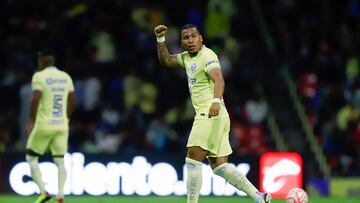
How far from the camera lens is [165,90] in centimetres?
2588

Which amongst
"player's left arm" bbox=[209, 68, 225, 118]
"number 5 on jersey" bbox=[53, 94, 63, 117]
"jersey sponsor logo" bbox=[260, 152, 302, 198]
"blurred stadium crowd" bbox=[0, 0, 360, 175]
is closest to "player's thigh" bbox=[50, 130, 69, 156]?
"number 5 on jersey" bbox=[53, 94, 63, 117]

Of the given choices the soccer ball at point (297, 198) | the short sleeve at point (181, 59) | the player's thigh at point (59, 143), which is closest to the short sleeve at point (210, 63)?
the short sleeve at point (181, 59)

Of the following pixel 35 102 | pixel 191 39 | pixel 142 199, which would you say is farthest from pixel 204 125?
pixel 142 199

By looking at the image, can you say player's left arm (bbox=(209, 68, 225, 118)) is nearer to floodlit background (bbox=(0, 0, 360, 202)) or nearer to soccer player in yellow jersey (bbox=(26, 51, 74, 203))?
soccer player in yellow jersey (bbox=(26, 51, 74, 203))

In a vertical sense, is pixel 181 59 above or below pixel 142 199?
above

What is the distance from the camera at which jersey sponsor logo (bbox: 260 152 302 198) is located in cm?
2211

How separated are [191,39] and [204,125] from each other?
1003 millimetres

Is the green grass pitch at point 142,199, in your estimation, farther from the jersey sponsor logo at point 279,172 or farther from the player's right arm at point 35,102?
the player's right arm at point 35,102

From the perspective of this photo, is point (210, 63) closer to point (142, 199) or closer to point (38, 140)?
point (38, 140)

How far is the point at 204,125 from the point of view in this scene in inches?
603

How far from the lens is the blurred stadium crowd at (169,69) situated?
81.0 ft

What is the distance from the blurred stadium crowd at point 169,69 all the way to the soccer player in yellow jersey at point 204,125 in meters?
8.50

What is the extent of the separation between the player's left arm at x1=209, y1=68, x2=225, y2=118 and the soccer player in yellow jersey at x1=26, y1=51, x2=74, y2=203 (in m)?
3.22

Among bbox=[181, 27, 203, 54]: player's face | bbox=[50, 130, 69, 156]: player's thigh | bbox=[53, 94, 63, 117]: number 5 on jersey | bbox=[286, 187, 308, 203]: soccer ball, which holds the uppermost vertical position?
bbox=[181, 27, 203, 54]: player's face
